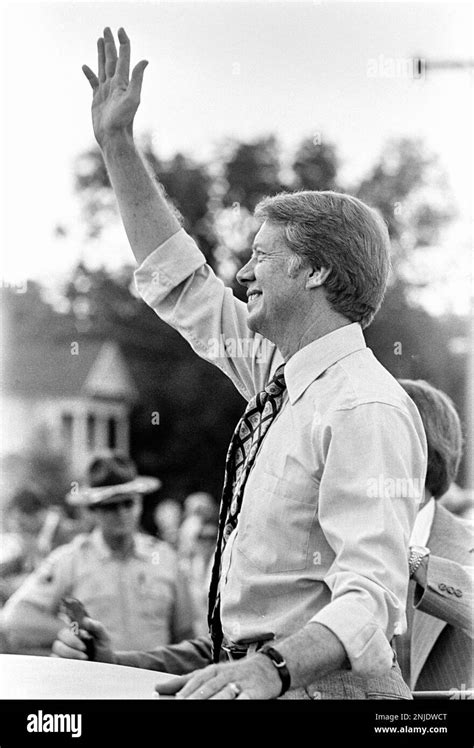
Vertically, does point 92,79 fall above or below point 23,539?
above

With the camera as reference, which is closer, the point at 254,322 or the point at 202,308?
the point at 254,322

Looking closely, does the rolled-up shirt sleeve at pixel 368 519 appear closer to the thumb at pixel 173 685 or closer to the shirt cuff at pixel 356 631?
the shirt cuff at pixel 356 631

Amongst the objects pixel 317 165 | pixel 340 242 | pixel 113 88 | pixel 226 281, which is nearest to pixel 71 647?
pixel 340 242

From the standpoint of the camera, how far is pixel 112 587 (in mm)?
3729

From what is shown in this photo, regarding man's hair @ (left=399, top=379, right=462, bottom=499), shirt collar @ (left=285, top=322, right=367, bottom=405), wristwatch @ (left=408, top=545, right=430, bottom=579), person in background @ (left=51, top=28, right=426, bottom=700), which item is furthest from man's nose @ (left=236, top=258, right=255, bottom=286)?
man's hair @ (left=399, top=379, right=462, bottom=499)

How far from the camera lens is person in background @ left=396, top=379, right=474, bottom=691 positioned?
2.01 meters

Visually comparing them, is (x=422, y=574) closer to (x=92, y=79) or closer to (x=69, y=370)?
(x=92, y=79)

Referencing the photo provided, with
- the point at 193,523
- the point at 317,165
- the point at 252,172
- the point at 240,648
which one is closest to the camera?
the point at 240,648

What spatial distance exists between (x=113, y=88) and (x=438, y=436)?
1086mm

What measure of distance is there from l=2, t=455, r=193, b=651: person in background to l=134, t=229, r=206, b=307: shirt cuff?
199 cm

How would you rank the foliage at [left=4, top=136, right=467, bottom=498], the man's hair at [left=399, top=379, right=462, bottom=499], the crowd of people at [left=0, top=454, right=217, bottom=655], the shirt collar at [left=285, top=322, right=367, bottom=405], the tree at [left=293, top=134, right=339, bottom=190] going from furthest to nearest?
the tree at [left=293, top=134, right=339, bottom=190] < the foliage at [left=4, top=136, right=467, bottom=498] < the crowd of people at [left=0, top=454, right=217, bottom=655] < the man's hair at [left=399, top=379, right=462, bottom=499] < the shirt collar at [left=285, top=322, right=367, bottom=405]

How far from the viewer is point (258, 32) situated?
9.86 ft

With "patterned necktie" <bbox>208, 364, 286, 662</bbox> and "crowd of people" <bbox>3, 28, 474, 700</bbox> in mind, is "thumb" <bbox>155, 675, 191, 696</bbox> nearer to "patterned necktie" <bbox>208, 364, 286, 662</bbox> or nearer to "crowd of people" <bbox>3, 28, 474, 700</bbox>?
"crowd of people" <bbox>3, 28, 474, 700</bbox>
